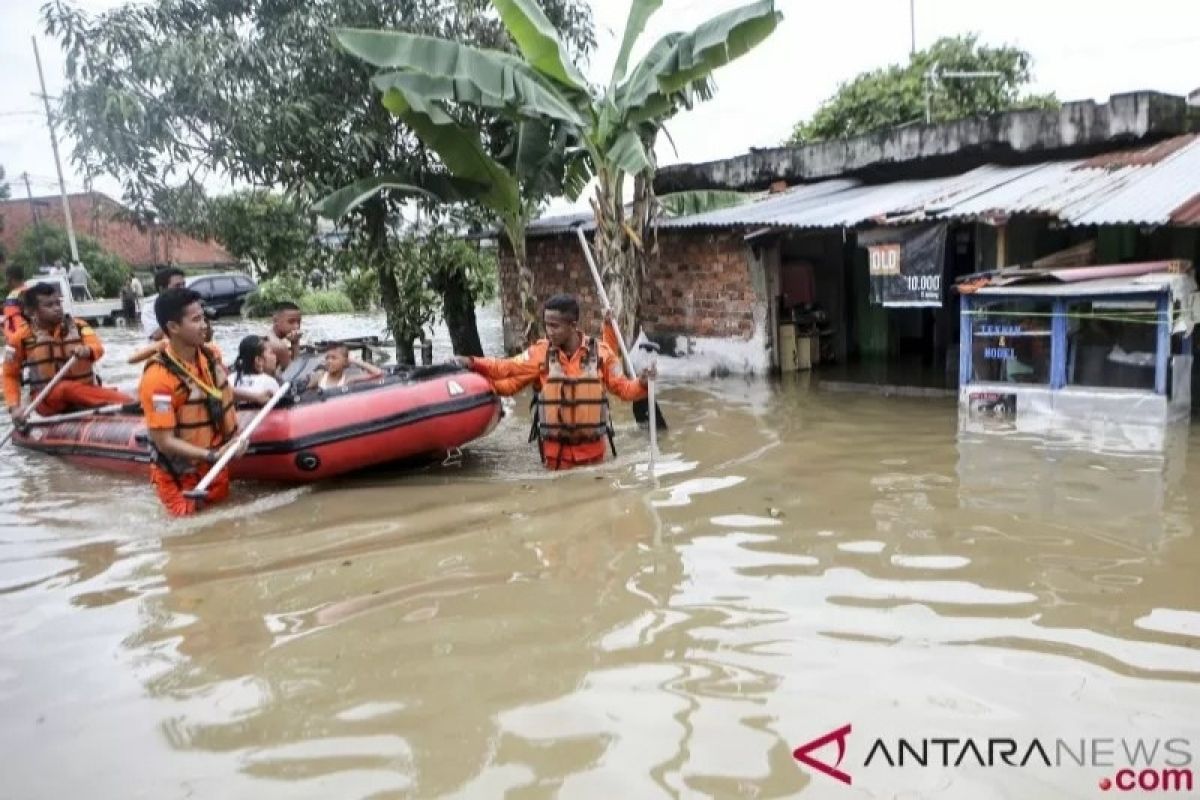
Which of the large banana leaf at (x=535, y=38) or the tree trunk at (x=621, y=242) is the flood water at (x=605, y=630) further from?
the large banana leaf at (x=535, y=38)

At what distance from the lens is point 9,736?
3252mm

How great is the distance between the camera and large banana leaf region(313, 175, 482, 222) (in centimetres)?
983

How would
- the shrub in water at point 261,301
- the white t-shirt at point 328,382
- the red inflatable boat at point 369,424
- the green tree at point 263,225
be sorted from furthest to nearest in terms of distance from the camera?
the shrub in water at point 261,301 < the green tree at point 263,225 < the white t-shirt at point 328,382 < the red inflatable boat at point 369,424

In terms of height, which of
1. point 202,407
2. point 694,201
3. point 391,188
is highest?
point 391,188

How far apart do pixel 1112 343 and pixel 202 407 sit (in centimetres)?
646

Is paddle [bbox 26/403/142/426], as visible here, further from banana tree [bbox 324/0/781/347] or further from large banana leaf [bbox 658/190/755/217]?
large banana leaf [bbox 658/190/755/217]

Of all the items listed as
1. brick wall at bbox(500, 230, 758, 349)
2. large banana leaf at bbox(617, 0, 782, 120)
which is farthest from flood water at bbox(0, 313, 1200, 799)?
brick wall at bbox(500, 230, 758, 349)

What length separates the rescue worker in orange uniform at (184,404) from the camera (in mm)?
5270

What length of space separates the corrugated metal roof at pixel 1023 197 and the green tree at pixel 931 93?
27.6 feet

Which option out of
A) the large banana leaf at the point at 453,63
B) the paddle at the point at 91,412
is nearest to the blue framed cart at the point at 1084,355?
the large banana leaf at the point at 453,63

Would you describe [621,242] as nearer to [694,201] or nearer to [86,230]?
[694,201]

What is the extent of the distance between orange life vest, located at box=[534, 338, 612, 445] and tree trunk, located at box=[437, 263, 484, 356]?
267 inches

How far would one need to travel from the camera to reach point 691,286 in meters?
11.5

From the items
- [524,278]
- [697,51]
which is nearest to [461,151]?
[524,278]
